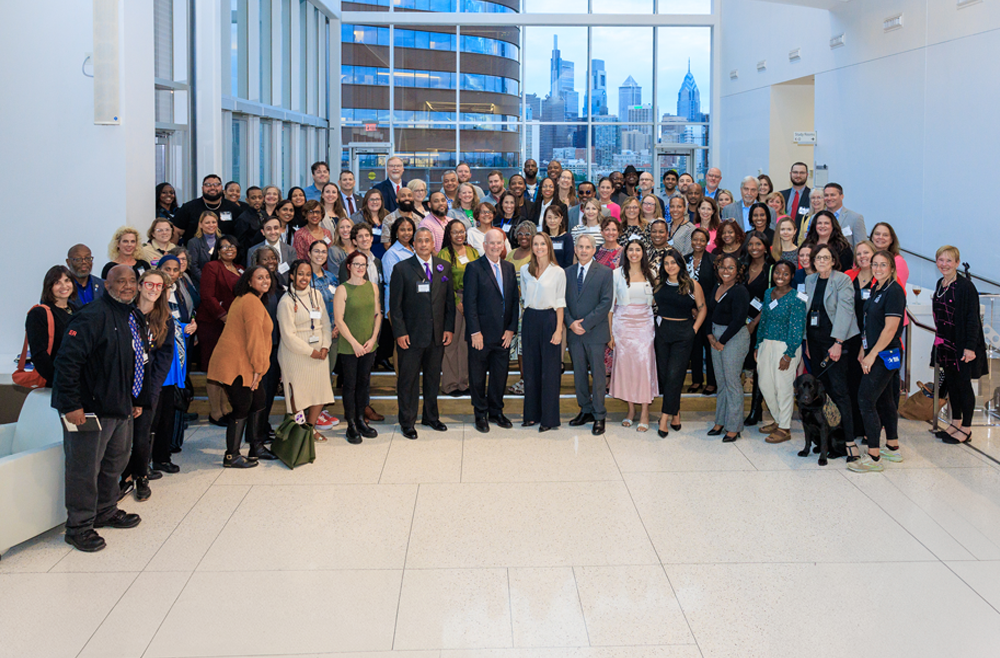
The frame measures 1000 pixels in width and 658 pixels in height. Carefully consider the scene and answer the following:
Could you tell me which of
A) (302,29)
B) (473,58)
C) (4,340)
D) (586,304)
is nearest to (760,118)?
(473,58)

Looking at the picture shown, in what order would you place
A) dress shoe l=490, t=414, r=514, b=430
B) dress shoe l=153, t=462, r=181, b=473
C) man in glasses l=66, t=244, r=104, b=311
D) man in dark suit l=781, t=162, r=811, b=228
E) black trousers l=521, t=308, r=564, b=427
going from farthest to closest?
1. man in dark suit l=781, t=162, r=811, b=228
2. dress shoe l=490, t=414, r=514, b=430
3. black trousers l=521, t=308, r=564, b=427
4. dress shoe l=153, t=462, r=181, b=473
5. man in glasses l=66, t=244, r=104, b=311

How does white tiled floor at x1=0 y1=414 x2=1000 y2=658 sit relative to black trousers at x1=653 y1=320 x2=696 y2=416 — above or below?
below

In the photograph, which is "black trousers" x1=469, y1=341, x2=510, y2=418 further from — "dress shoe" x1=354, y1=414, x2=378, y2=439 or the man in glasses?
the man in glasses

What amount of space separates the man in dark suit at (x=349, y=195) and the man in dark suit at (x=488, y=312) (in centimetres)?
210

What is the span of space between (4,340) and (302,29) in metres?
8.33

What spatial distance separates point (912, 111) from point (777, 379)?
206 inches

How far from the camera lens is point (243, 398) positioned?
19.2 ft

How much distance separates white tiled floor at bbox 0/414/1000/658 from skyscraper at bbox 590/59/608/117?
11.2 m

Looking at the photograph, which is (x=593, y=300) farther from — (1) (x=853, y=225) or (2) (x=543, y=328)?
(1) (x=853, y=225)

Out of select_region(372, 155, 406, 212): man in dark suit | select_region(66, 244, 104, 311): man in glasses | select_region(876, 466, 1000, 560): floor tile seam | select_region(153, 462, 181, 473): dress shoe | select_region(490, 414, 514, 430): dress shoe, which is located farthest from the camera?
select_region(372, 155, 406, 212): man in dark suit

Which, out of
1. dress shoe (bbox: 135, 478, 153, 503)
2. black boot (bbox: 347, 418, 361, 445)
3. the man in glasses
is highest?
the man in glasses

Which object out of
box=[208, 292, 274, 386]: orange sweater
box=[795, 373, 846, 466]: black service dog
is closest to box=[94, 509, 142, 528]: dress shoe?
box=[208, 292, 274, 386]: orange sweater

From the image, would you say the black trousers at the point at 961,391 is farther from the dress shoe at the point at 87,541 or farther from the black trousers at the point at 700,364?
the dress shoe at the point at 87,541

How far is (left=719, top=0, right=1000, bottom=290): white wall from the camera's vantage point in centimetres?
862
